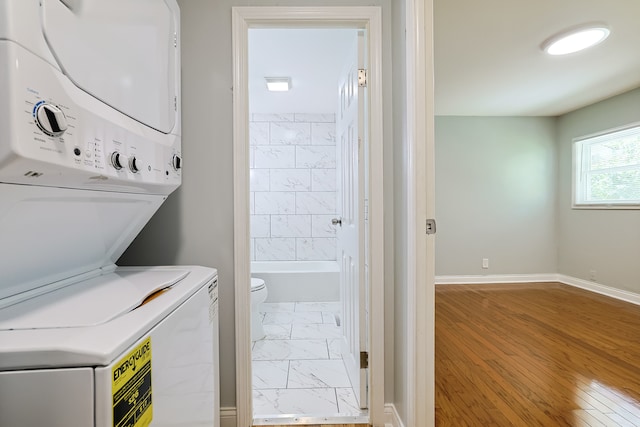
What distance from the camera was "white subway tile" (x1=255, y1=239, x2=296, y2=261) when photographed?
4152 millimetres

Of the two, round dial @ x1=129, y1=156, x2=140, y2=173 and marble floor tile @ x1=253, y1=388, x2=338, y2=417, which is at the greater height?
round dial @ x1=129, y1=156, x2=140, y2=173

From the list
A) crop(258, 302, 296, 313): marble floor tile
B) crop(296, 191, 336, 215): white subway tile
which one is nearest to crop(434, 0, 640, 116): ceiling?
crop(296, 191, 336, 215): white subway tile

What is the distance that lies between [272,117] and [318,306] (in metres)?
2.47

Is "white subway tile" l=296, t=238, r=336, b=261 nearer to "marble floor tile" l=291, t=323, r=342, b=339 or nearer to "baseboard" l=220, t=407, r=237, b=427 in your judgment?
"marble floor tile" l=291, t=323, r=342, b=339

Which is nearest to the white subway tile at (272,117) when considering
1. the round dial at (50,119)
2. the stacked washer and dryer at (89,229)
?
the stacked washer and dryer at (89,229)

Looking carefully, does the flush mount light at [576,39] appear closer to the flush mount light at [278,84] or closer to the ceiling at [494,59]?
the ceiling at [494,59]

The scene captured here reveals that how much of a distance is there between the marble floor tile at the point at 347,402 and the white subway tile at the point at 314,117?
324cm

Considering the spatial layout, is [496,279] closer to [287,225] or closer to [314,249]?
[314,249]

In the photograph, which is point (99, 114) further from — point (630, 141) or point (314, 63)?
point (630, 141)

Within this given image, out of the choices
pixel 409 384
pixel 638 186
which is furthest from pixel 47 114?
pixel 638 186

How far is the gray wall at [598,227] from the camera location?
3.52m

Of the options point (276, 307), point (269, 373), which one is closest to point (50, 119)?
point (269, 373)

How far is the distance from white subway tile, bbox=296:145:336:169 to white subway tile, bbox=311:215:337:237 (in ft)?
2.19

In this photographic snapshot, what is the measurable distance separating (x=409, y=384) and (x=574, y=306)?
10.6 feet
